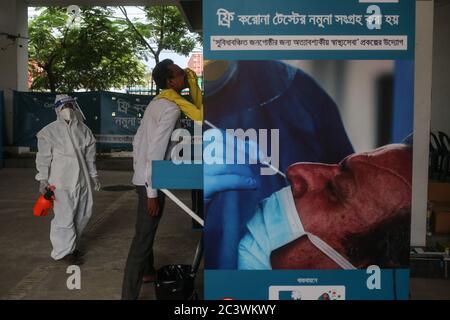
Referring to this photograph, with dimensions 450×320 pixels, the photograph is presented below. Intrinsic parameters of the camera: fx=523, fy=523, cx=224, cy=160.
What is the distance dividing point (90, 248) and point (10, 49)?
9.40 m

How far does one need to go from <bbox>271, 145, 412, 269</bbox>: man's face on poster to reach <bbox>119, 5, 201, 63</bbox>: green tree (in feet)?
48.7

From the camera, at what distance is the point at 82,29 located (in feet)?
52.9

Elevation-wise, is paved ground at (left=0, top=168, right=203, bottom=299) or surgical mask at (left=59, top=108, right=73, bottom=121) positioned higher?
surgical mask at (left=59, top=108, right=73, bottom=121)

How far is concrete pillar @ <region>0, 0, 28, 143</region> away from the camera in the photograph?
13.1 metres

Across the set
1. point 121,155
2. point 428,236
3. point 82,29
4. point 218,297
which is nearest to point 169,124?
point 218,297

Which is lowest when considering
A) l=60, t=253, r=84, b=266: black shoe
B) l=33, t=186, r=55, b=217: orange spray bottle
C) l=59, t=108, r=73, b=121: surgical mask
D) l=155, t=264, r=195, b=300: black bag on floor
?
l=60, t=253, r=84, b=266: black shoe

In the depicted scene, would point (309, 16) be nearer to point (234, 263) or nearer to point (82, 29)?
point (234, 263)

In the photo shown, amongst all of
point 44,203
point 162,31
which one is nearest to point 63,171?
point 44,203

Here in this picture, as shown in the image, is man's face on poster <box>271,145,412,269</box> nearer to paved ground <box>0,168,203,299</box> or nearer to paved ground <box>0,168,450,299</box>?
paved ground <box>0,168,450,299</box>

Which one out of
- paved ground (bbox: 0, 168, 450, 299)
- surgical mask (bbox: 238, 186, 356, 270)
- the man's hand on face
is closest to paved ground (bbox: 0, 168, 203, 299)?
paved ground (bbox: 0, 168, 450, 299)

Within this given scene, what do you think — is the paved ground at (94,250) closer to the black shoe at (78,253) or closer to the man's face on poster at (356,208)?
the black shoe at (78,253)

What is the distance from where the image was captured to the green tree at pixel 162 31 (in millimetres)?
17406

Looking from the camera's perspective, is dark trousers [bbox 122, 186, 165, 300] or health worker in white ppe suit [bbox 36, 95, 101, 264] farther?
health worker in white ppe suit [bbox 36, 95, 101, 264]

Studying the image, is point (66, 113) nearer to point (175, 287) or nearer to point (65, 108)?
point (65, 108)
